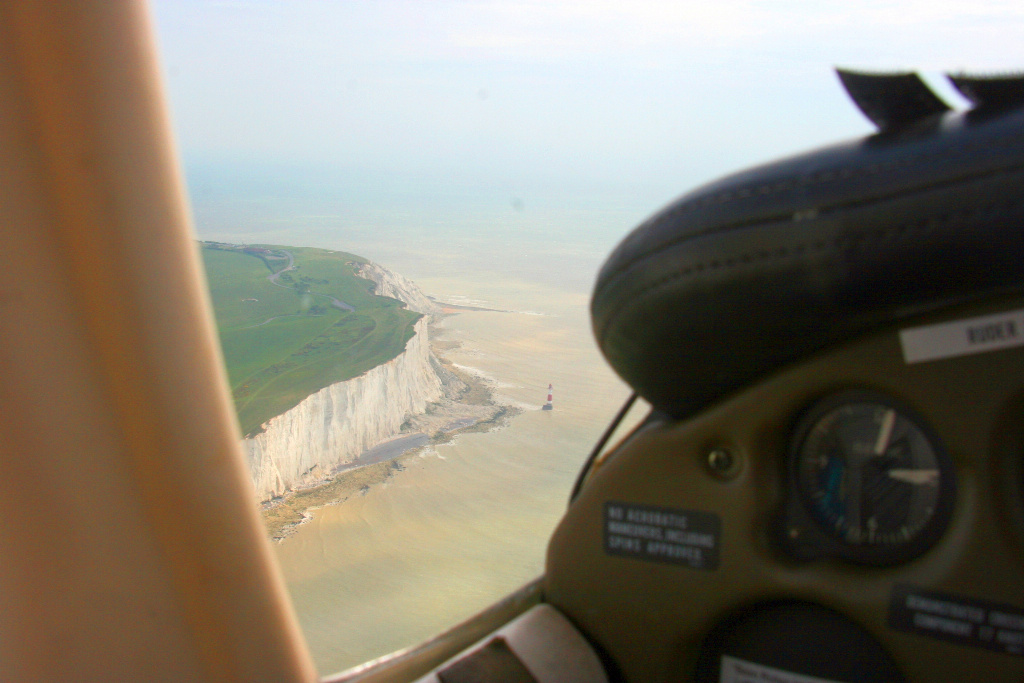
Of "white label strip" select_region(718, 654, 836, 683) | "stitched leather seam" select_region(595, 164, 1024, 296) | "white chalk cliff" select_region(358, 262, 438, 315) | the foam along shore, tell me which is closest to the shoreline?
the foam along shore

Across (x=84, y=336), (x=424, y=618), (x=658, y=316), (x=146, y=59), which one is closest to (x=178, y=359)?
(x=84, y=336)

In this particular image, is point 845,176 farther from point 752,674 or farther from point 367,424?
point 367,424

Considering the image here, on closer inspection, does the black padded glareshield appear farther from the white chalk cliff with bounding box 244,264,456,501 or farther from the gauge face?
the white chalk cliff with bounding box 244,264,456,501

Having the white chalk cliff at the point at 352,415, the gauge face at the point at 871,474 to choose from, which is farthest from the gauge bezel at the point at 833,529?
the white chalk cliff at the point at 352,415

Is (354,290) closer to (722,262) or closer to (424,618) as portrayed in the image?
(424,618)

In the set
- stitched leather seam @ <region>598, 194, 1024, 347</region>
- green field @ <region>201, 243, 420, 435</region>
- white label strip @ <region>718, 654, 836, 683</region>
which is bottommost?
white label strip @ <region>718, 654, 836, 683</region>
